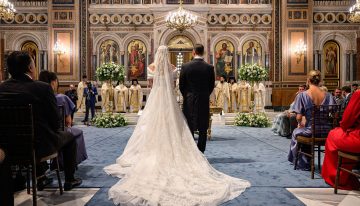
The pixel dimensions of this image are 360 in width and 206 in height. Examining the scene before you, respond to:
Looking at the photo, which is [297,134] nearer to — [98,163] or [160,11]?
[98,163]

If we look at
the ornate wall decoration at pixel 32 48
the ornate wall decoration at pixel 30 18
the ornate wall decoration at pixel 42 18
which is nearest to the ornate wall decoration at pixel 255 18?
the ornate wall decoration at pixel 42 18

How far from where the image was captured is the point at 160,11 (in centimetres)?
1889

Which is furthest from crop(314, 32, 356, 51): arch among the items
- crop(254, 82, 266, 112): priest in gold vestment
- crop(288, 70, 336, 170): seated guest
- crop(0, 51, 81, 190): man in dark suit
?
crop(0, 51, 81, 190): man in dark suit

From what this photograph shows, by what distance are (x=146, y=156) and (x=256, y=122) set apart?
29.3 feet

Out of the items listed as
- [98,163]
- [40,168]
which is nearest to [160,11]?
[98,163]

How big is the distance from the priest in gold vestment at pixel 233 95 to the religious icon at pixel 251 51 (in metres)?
2.28

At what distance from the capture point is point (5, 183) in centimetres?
274

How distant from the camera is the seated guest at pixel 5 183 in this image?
2710 millimetres

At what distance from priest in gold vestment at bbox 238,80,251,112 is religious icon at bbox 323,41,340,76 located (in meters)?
5.24

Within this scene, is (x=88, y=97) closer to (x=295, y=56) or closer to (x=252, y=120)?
(x=252, y=120)

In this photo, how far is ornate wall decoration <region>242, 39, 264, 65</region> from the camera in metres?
19.3

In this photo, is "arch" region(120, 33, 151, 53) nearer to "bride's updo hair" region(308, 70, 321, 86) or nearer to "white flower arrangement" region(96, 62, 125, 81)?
"white flower arrangement" region(96, 62, 125, 81)

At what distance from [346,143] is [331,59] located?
16530mm

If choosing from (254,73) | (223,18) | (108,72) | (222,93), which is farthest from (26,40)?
(254,73)
